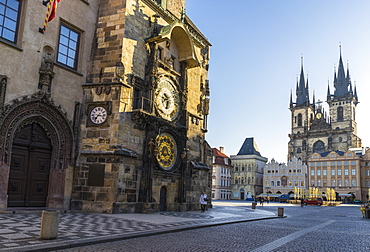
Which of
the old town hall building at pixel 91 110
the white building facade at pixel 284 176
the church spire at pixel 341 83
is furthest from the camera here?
the church spire at pixel 341 83

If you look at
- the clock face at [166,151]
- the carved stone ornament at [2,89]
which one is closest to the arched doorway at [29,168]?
the carved stone ornament at [2,89]

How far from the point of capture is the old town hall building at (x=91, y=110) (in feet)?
55.1

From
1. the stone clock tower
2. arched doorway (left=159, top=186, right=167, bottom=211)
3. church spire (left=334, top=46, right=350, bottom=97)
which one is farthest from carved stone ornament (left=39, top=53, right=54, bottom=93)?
church spire (left=334, top=46, right=350, bottom=97)

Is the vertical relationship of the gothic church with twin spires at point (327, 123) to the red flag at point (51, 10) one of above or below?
above

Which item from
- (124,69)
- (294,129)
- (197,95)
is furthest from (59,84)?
(294,129)

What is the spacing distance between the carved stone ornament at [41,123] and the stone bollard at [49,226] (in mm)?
7653

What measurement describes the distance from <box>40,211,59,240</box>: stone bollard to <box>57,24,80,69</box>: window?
1142 centimetres

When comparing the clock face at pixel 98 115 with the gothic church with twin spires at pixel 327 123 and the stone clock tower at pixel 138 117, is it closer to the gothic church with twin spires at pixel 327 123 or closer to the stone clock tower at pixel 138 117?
the stone clock tower at pixel 138 117

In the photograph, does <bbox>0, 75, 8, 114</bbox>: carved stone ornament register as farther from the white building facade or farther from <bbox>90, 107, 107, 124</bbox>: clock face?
the white building facade

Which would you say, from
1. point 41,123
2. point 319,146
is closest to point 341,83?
point 319,146

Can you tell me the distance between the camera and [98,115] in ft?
63.8

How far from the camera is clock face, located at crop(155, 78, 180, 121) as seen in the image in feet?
74.5

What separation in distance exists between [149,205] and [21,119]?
26.3 ft

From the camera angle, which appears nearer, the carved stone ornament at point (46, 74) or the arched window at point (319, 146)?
the carved stone ornament at point (46, 74)
